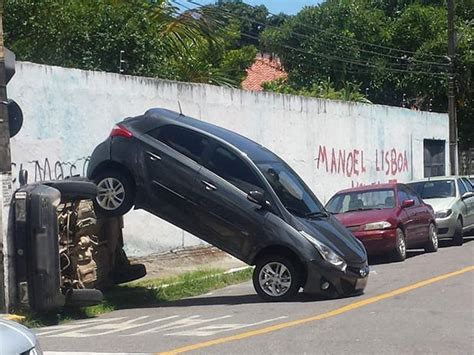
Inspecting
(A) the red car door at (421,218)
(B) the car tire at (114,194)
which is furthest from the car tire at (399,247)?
(B) the car tire at (114,194)

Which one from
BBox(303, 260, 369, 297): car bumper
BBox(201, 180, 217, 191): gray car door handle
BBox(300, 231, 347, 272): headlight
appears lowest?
BBox(303, 260, 369, 297): car bumper

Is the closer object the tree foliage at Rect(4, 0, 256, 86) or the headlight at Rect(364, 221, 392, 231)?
the headlight at Rect(364, 221, 392, 231)

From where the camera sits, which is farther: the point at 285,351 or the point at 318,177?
the point at 318,177

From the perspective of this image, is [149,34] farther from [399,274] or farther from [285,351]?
[285,351]

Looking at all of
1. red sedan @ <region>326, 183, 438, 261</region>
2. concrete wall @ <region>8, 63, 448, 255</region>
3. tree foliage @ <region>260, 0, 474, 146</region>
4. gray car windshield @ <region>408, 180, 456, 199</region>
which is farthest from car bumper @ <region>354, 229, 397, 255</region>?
tree foliage @ <region>260, 0, 474, 146</region>

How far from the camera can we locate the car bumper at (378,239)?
1777 centimetres

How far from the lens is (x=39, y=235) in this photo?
1156 cm

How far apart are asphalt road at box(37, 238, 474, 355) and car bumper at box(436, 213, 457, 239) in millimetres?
6193

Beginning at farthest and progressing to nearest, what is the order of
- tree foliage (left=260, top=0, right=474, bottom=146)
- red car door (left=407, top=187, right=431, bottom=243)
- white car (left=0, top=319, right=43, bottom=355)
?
tree foliage (left=260, top=0, right=474, bottom=146) < red car door (left=407, top=187, right=431, bottom=243) < white car (left=0, top=319, right=43, bottom=355)

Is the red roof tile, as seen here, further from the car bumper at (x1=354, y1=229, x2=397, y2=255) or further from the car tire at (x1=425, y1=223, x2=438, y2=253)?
the car bumper at (x1=354, y1=229, x2=397, y2=255)

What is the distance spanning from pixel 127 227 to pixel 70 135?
228 centimetres

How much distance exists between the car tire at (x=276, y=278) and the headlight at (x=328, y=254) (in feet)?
1.42

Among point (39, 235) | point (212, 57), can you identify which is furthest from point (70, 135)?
point (212, 57)

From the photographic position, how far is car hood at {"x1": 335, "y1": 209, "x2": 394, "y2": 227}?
1791 centimetres
